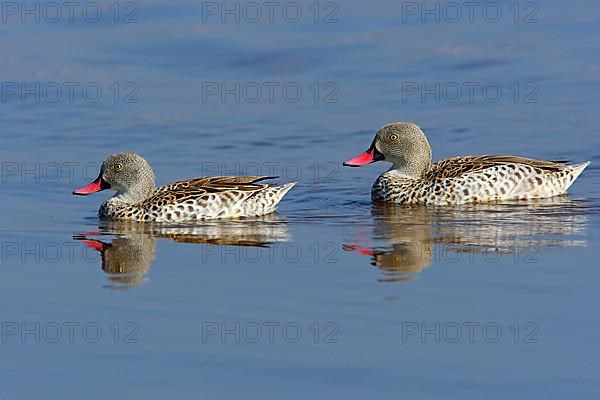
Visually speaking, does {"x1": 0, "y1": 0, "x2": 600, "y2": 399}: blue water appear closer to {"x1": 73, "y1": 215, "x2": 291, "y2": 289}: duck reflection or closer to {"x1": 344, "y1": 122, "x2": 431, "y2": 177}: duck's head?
{"x1": 73, "y1": 215, "x2": 291, "y2": 289}: duck reflection

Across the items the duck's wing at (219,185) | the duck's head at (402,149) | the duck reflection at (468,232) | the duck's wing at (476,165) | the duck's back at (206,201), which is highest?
the duck's head at (402,149)

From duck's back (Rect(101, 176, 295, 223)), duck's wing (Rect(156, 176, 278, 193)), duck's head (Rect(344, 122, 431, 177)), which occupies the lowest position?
duck's back (Rect(101, 176, 295, 223))

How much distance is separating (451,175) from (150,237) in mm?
3460

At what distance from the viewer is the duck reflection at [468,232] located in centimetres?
1199

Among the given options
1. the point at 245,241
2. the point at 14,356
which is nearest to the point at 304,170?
the point at 245,241

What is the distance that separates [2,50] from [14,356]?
15.2m

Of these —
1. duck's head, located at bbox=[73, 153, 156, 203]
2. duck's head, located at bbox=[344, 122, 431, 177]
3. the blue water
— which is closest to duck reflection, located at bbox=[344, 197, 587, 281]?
the blue water

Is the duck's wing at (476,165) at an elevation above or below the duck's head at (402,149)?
below

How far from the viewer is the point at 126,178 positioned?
587 inches

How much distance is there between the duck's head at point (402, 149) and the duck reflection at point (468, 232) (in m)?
0.71

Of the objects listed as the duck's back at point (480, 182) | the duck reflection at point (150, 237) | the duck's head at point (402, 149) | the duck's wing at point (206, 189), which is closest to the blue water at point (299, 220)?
the duck reflection at point (150, 237)

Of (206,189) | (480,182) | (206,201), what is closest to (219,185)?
(206,189)

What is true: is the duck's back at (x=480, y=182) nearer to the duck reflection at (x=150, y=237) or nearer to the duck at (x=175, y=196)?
the duck at (x=175, y=196)

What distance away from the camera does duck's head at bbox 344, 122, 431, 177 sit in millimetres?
16047
